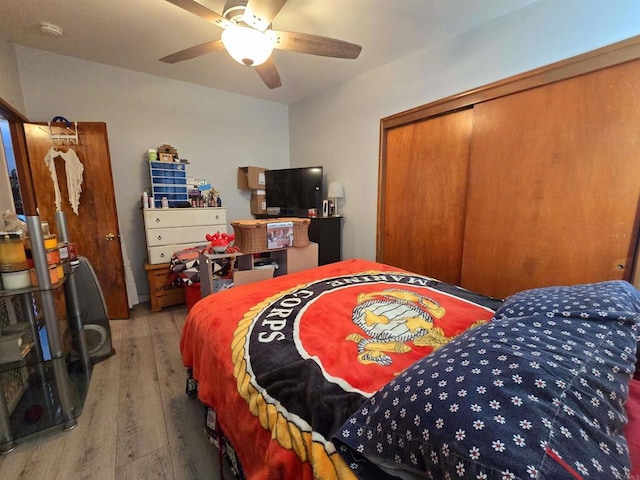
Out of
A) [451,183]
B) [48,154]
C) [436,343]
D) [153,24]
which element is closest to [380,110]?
[451,183]

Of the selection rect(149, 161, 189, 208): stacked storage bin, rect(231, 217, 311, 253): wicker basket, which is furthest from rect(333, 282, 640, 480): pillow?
rect(149, 161, 189, 208): stacked storage bin

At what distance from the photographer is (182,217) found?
296 cm

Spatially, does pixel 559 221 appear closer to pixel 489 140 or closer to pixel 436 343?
pixel 489 140

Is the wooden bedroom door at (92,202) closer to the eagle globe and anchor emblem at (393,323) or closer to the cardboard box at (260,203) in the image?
the cardboard box at (260,203)

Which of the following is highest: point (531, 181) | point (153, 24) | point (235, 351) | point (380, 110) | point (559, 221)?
point (153, 24)

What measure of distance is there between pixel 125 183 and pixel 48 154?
0.69 metres

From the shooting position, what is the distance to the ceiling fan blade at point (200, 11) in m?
1.36

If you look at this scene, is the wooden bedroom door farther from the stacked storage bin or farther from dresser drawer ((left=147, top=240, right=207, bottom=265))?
the stacked storage bin

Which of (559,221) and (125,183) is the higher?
(125,183)

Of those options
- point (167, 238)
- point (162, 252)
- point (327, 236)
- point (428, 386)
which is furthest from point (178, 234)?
point (428, 386)

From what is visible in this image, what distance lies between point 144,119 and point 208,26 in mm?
1509

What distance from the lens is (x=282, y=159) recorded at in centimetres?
416

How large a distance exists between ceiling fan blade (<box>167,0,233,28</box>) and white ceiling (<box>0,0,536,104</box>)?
430 mm

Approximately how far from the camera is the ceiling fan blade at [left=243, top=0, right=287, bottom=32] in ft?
4.52
